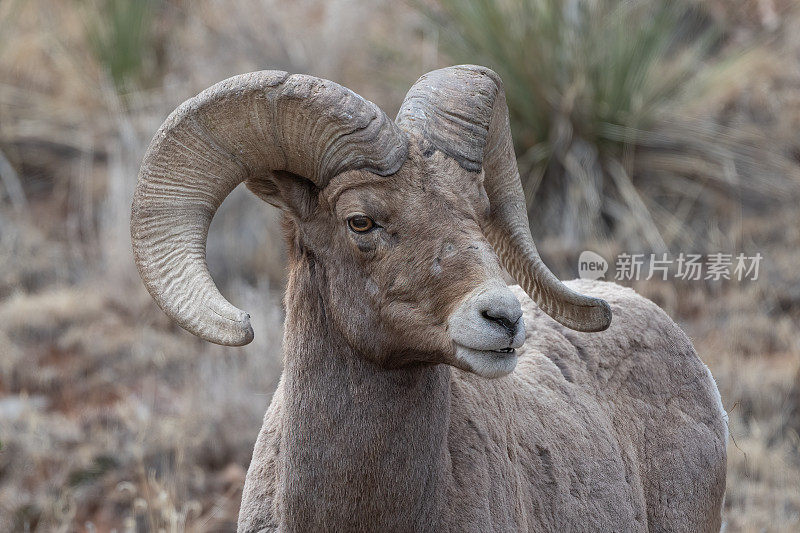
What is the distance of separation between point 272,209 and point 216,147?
719 centimetres

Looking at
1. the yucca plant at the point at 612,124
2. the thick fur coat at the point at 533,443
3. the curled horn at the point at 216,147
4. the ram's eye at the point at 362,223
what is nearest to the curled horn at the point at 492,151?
the curled horn at the point at 216,147

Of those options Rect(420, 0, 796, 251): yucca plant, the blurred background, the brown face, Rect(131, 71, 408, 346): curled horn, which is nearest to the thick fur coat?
the brown face

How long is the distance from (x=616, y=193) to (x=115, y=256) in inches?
203

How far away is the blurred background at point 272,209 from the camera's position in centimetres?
662

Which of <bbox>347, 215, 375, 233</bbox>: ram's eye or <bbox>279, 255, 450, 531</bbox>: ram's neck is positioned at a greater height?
<bbox>347, 215, 375, 233</bbox>: ram's eye

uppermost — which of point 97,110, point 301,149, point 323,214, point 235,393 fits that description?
point 97,110

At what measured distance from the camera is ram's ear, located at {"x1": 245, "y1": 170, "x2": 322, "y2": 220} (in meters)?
2.98

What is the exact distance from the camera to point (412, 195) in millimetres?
2777

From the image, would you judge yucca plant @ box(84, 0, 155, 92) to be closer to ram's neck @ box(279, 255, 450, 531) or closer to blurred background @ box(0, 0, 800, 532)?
blurred background @ box(0, 0, 800, 532)

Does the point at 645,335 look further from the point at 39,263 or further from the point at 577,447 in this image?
the point at 39,263

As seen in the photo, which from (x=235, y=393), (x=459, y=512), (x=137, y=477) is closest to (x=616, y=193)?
(x=235, y=393)

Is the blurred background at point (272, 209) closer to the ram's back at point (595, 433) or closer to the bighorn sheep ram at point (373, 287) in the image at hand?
the ram's back at point (595, 433)

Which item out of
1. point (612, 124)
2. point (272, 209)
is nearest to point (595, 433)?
point (612, 124)

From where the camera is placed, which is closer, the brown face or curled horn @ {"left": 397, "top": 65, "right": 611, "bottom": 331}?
the brown face
